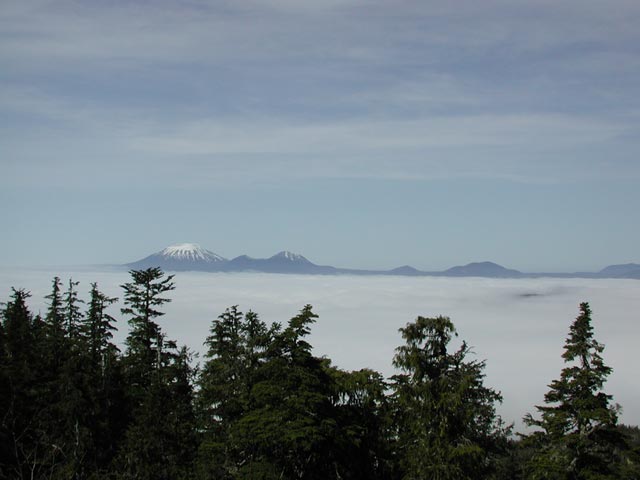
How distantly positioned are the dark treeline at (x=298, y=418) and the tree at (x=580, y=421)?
0.06 m

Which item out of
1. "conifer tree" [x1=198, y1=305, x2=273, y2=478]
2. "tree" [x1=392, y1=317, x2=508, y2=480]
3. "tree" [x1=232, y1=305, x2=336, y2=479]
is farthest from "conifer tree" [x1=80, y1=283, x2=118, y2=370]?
"tree" [x1=392, y1=317, x2=508, y2=480]

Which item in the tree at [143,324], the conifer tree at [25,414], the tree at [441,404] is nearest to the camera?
the tree at [441,404]

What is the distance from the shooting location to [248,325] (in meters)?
40.2

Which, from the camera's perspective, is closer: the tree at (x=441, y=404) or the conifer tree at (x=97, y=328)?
the tree at (x=441, y=404)

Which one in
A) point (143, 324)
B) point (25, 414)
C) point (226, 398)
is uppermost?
point (143, 324)

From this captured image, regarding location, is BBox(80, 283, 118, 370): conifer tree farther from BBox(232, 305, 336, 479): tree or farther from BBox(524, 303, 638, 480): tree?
BBox(524, 303, 638, 480): tree

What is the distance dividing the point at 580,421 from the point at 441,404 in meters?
5.93

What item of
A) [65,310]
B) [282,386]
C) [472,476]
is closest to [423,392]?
[472,476]

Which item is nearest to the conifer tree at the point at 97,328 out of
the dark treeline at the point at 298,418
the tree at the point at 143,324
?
the tree at the point at 143,324

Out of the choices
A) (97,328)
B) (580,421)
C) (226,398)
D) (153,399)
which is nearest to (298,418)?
(226,398)

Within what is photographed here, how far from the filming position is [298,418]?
103 ft

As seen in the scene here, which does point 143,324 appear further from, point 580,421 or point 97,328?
point 580,421

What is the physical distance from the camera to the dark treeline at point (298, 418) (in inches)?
1219

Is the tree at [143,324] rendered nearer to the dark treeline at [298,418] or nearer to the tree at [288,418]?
the dark treeline at [298,418]
